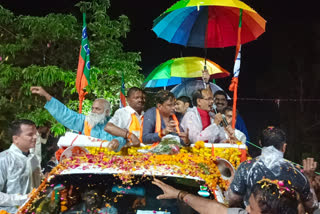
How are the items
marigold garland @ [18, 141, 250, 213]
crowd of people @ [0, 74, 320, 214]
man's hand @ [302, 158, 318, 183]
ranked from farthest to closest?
man's hand @ [302, 158, 318, 183] → marigold garland @ [18, 141, 250, 213] → crowd of people @ [0, 74, 320, 214]

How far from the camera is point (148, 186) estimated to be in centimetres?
385

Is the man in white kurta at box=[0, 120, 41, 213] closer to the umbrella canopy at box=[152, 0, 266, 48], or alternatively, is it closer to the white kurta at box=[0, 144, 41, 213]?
the white kurta at box=[0, 144, 41, 213]

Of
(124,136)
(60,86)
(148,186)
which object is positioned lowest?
(148,186)

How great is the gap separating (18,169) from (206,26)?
4064 mm

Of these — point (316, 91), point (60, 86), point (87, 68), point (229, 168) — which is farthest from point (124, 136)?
point (316, 91)

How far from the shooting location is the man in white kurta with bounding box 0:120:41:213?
14.4 feet

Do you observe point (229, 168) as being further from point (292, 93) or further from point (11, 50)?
point (292, 93)

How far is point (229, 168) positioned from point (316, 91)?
58.1ft

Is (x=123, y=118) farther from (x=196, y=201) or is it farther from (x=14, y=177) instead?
(x=196, y=201)

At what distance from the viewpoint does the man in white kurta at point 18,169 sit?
440cm

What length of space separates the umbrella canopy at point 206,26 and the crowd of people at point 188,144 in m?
0.99

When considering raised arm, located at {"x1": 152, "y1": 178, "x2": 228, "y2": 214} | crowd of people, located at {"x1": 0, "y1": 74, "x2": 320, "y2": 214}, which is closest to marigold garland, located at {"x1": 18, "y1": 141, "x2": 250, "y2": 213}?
crowd of people, located at {"x1": 0, "y1": 74, "x2": 320, "y2": 214}

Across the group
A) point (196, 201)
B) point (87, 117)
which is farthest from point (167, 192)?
point (87, 117)

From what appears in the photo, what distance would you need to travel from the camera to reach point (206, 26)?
7512 millimetres
